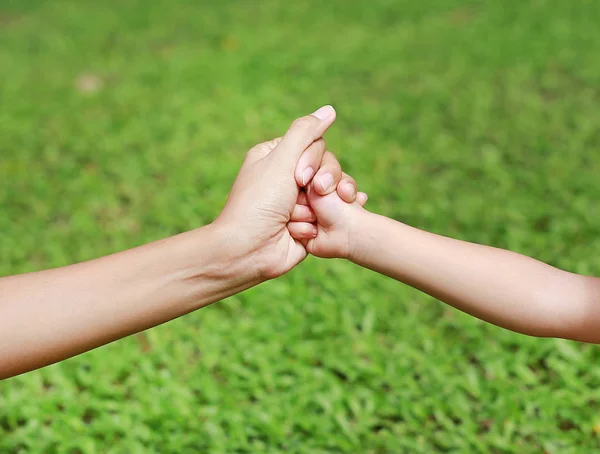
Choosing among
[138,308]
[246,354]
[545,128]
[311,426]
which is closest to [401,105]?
[545,128]

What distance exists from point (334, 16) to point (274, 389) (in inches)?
217

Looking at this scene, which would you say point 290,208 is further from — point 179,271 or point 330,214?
point 179,271

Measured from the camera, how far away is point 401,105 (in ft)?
17.9

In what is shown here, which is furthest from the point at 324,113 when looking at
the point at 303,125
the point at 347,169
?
the point at 347,169

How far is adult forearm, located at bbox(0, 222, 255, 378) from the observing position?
1967mm

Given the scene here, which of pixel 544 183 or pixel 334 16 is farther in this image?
pixel 334 16

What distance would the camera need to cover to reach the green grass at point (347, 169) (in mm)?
2887

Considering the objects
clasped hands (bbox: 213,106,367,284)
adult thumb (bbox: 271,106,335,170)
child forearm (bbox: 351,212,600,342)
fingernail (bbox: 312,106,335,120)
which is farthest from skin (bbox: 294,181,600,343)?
fingernail (bbox: 312,106,335,120)

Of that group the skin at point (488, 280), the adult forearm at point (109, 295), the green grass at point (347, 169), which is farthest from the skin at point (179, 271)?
the green grass at point (347, 169)

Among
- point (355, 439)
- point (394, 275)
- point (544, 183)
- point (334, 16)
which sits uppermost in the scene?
point (334, 16)

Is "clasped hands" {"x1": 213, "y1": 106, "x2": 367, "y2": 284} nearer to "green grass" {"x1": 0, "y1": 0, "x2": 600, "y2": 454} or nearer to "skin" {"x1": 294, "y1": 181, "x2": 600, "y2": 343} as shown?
"skin" {"x1": 294, "y1": 181, "x2": 600, "y2": 343}

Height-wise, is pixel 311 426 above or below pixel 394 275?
below

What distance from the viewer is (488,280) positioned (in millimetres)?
2078

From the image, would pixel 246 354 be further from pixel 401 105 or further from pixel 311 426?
pixel 401 105
